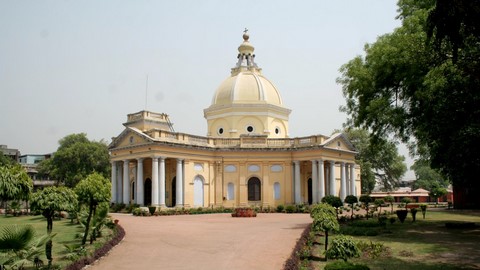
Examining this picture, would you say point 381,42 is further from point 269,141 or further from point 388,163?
point 388,163

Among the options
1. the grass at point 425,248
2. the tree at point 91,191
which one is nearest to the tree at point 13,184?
the tree at point 91,191

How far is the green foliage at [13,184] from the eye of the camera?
487 inches

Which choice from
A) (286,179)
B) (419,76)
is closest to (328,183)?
(286,179)

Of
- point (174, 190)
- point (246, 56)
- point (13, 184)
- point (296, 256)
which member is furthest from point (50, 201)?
point (246, 56)

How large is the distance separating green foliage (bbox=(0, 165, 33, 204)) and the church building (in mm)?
22148

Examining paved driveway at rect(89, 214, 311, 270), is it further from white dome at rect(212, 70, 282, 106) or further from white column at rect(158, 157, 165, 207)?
white dome at rect(212, 70, 282, 106)

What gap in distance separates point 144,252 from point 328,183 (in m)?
30.0

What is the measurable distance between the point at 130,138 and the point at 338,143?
1936 centimetres

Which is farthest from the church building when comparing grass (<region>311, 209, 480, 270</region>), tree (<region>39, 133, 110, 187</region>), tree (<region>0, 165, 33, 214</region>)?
tree (<region>0, 165, 33, 214</region>)

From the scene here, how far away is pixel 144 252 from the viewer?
50.2ft

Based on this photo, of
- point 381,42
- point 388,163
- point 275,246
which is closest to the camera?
point 275,246

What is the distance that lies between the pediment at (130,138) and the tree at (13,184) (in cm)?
2232

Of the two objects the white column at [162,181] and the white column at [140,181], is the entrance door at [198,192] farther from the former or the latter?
the white column at [140,181]

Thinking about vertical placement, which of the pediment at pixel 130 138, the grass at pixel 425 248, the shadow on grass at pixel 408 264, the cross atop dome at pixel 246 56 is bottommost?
the grass at pixel 425 248
